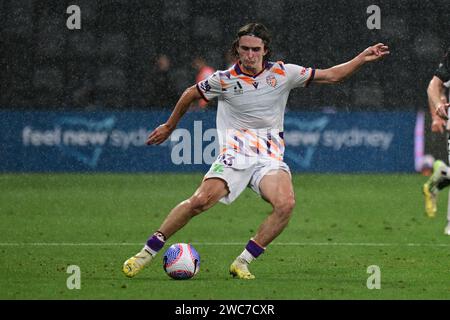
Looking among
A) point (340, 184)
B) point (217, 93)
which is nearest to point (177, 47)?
point (340, 184)

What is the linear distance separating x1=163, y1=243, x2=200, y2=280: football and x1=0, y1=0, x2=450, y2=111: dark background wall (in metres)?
13.7

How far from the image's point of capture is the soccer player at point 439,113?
9891mm

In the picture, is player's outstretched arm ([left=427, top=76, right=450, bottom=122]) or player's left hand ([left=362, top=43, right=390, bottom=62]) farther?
player's outstretched arm ([left=427, top=76, right=450, bottom=122])

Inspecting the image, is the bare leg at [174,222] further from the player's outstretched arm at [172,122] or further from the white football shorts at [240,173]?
the player's outstretched arm at [172,122]

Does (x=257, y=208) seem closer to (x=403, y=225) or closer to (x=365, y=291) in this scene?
(x=403, y=225)

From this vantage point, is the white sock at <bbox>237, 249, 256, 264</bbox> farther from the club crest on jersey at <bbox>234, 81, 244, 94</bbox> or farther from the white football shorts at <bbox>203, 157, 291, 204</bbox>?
the club crest on jersey at <bbox>234, 81, 244, 94</bbox>

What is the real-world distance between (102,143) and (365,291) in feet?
39.2

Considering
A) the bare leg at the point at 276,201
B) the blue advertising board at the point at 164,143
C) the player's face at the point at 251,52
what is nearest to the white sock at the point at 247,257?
the bare leg at the point at 276,201

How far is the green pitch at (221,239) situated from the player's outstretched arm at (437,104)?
1.16m

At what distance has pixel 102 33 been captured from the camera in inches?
926

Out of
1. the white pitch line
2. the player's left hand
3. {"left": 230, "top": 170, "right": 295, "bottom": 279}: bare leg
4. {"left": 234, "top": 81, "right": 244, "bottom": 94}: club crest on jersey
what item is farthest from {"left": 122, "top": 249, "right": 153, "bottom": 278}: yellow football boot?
the white pitch line

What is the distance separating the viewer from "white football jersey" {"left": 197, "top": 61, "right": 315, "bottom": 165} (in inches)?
376

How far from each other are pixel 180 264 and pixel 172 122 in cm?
110

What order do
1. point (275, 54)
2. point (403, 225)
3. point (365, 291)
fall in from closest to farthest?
1. point (365, 291)
2. point (403, 225)
3. point (275, 54)
